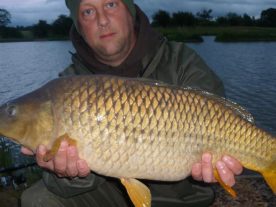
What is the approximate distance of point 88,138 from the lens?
149 cm

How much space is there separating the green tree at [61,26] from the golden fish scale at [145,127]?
3866 centimetres

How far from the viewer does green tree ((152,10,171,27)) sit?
4391cm

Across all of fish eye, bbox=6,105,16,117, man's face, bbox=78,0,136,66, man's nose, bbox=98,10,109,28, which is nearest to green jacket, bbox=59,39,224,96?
man's face, bbox=78,0,136,66

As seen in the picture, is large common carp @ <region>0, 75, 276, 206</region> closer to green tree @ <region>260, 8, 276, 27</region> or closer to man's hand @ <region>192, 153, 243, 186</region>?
man's hand @ <region>192, 153, 243, 186</region>

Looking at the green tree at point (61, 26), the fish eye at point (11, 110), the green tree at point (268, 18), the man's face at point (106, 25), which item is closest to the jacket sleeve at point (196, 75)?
the man's face at point (106, 25)

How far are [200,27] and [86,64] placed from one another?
1681 inches

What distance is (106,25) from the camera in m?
2.01

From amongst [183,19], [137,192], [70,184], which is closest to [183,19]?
[183,19]

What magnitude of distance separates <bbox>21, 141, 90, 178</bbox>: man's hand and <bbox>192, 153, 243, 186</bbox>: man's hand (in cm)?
45

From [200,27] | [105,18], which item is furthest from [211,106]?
[200,27]

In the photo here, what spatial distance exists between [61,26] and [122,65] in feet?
136

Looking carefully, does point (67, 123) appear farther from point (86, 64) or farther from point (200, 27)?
point (200, 27)

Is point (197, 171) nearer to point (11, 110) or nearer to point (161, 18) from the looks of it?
point (11, 110)

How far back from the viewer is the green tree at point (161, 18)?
144 feet
